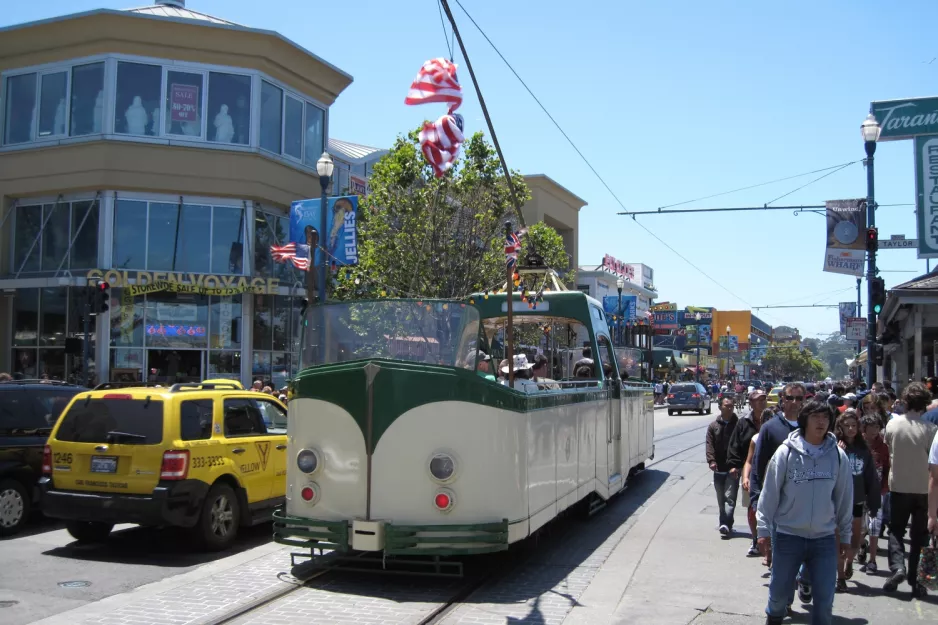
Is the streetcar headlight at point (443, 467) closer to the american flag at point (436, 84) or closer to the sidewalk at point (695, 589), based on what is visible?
the sidewalk at point (695, 589)

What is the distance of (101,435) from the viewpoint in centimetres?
921

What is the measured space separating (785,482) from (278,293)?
26.7m

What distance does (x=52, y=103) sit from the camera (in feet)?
97.7

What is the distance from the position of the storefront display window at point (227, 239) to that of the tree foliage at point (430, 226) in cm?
625

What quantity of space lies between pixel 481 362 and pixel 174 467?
134 inches

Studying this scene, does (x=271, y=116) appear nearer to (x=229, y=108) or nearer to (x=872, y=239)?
(x=229, y=108)

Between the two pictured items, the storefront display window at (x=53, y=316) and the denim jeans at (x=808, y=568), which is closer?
the denim jeans at (x=808, y=568)

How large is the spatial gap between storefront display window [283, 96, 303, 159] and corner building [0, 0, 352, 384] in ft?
2.52

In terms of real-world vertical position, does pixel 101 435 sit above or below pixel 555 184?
below

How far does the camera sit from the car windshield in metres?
9.09

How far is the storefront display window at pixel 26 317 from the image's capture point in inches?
1180

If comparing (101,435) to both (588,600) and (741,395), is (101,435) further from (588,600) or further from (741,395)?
(741,395)

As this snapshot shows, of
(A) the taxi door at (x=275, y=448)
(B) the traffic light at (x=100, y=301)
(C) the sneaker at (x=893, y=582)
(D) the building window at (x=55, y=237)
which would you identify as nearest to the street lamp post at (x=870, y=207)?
(C) the sneaker at (x=893, y=582)

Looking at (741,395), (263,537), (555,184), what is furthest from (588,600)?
(555,184)
